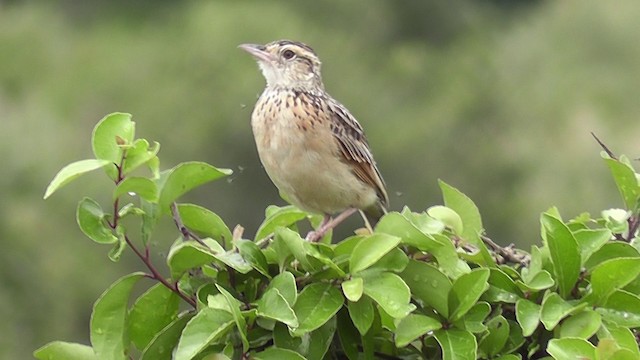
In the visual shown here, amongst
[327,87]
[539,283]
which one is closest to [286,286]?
[539,283]

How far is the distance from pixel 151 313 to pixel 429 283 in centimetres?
45

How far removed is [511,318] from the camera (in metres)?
2.00

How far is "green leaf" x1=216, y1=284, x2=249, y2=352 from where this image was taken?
183 centimetres

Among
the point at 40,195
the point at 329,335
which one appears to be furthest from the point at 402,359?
the point at 40,195

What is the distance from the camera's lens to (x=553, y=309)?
1897mm

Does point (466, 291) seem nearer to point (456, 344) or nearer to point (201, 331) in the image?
point (456, 344)

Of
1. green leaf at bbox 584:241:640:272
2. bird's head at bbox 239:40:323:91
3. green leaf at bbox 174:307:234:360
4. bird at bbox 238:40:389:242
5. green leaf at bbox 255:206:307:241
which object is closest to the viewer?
green leaf at bbox 174:307:234:360

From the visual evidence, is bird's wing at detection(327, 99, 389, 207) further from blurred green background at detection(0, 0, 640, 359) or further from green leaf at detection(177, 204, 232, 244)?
blurred green background at detection(0, 0, 640, 359)

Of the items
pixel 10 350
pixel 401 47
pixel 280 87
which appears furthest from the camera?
pixel 401 47

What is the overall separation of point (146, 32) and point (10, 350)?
7.68 meters

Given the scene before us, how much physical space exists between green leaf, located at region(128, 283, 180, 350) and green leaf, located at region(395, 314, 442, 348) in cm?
37

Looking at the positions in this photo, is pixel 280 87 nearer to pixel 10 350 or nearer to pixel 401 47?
pixel 10 350

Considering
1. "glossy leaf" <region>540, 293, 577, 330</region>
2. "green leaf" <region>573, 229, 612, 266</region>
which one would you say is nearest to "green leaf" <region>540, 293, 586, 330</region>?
"glossy leaf" <region>540, 293, 577, 330</region>

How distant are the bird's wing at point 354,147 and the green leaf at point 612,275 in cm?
161
